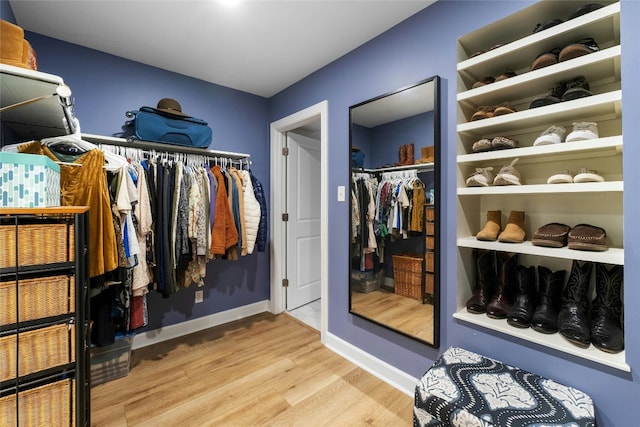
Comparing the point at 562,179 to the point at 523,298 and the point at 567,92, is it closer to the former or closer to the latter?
the point at 567,92

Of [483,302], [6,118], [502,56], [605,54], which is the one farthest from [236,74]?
[483,302]

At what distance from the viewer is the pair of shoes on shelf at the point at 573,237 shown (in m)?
1.07

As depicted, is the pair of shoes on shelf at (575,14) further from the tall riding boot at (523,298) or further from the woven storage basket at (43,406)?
the woven storage basket at (43,406)

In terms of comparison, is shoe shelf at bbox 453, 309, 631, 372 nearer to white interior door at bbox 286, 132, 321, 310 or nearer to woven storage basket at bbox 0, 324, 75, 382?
woven storage basket at bbox 0, 324, 75, 382

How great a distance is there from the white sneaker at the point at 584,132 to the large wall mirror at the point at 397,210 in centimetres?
58

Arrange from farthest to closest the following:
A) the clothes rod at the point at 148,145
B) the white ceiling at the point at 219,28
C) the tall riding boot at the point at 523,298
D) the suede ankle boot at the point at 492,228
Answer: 1. the clothes rod at the point at 148,145
2. the white ceiling at the point at 219,28
3. the suede ankle boot at the point at 492,228
4. the tall riding boot at the point at 523,298

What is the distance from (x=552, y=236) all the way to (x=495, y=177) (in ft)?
1.19

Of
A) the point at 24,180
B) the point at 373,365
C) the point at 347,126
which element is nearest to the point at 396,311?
the point at 373,365

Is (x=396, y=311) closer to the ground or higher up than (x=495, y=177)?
closer to the ground

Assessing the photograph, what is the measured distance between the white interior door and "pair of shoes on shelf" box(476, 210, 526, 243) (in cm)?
204

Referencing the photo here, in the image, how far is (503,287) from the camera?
1391mm

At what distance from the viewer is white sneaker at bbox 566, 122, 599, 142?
1087 millimetres

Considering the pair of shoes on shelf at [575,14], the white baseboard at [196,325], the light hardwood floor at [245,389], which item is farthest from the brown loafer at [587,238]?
the white baseboard at [196,325]

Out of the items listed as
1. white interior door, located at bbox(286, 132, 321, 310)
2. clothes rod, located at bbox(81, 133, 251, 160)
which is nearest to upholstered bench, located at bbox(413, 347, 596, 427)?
white interior door, located at bbox(286, 132, 321, 310)
